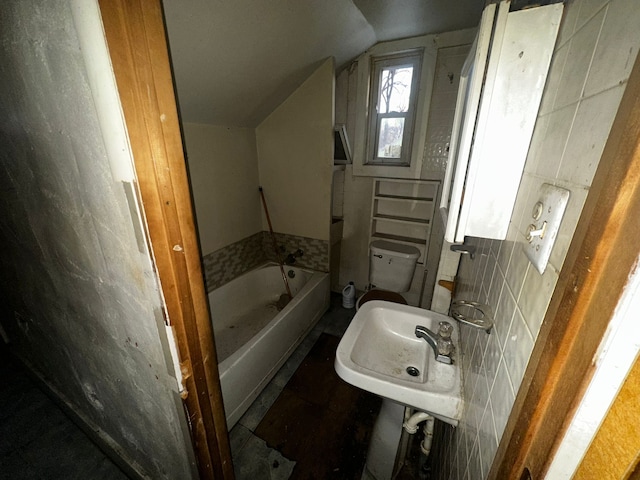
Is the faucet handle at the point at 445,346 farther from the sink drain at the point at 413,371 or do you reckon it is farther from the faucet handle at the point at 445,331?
the sink drain at the point at 413,371

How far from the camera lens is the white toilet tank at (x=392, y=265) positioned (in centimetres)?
218

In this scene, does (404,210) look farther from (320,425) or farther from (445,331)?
(320,425)

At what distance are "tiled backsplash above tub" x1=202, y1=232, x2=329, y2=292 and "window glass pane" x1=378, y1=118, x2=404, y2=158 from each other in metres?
1.04

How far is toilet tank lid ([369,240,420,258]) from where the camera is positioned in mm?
2175

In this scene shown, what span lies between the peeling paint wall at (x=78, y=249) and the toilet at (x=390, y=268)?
1607 millimetres

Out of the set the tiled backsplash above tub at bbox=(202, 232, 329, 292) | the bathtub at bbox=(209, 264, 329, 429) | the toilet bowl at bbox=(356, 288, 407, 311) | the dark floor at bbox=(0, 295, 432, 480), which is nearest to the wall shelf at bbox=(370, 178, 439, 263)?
the toilet bowl at bbox=(356, 288, 407, 311)

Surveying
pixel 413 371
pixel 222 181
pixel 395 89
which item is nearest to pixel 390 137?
pixel 395 89

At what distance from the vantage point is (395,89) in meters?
2.15

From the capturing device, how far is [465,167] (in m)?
0.63

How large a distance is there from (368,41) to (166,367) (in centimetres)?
246

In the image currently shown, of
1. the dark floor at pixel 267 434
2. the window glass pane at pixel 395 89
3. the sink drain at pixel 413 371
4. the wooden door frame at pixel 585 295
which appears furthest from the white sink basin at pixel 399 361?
the window glass pane at pixel 395 89

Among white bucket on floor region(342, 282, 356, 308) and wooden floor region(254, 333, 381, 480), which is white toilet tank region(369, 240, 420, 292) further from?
wooden floor region(254, 333, 381, 480)

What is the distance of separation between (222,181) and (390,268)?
1726mm

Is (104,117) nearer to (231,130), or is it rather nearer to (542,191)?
(542,191)
